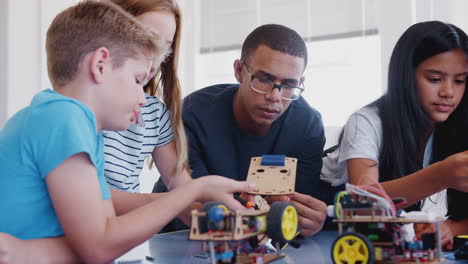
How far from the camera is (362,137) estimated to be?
55.9 inches

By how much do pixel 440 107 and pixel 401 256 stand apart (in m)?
0.68

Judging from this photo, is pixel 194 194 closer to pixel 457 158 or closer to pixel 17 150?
pixel 17 150

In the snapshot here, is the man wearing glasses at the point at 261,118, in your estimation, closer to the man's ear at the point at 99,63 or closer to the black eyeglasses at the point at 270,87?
the black eyeglasses at the point at 270,87

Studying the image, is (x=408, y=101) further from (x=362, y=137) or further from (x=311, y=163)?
Result: (x=311, y=163)

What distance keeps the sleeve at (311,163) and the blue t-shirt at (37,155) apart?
866 mm

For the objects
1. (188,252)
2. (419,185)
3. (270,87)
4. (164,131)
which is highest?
(270,87)

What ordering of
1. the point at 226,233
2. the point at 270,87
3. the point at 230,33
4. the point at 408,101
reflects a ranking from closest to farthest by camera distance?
the point at 226,233, the point at 408,101, the point at 270,87, the point at 230,33

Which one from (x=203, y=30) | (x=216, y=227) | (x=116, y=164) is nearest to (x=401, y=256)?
(x=216, y=227)

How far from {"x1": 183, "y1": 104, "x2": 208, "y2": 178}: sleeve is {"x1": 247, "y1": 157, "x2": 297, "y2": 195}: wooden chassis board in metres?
0.60

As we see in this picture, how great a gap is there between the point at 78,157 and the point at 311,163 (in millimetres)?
965

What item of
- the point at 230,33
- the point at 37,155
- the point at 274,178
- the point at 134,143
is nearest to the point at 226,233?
the point at 274,178

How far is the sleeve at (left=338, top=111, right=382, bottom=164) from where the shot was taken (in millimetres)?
1398

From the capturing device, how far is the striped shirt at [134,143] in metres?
1.40

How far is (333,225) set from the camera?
1.44 m
